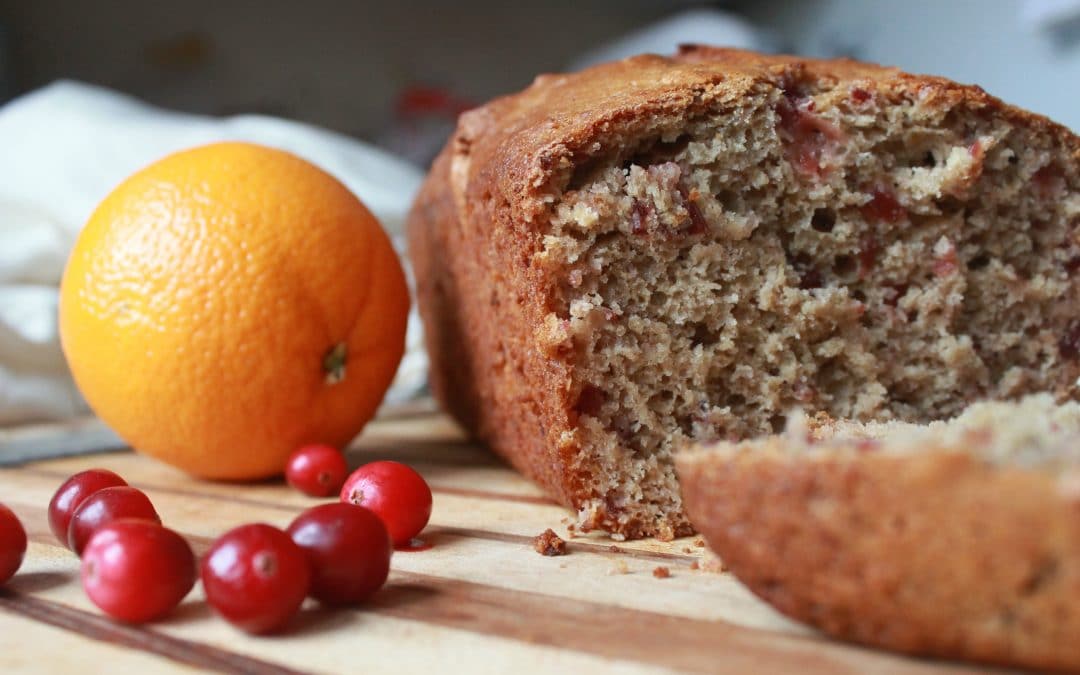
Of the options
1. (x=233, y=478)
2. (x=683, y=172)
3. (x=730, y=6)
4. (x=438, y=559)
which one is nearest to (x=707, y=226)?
(x=683, y=172)

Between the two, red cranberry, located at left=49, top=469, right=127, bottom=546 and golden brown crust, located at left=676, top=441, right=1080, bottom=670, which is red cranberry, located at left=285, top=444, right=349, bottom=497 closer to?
red cranberry, located at left=49, top=469, right=127, bottom=546

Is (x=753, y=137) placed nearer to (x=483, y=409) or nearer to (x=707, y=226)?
(x=707, y=226)

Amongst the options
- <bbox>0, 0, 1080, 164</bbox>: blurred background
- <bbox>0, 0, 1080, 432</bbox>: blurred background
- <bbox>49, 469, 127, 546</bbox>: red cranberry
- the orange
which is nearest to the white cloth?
<bbox>0, 0, 1080, 432</bbox>: blurred background

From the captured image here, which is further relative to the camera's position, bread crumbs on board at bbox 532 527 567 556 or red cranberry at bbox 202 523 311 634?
bread crumbs on board at bbox 532 527 567 556

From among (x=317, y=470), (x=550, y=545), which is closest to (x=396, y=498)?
(x=550, y=545)

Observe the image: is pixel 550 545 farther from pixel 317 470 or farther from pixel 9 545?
pixel 9 545

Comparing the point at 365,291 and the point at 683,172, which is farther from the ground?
the point at 683,172

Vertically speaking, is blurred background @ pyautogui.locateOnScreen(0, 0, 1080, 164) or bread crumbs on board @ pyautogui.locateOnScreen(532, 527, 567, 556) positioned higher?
blurred background @ pyautogui.locateOnScreen(0, 0, 1080, 164)
